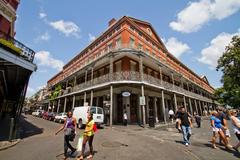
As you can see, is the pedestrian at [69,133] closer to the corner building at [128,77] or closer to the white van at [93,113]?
the white van at [93,113]

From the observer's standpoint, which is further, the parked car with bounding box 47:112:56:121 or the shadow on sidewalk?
the parked car with bounding box 47:112:56:121

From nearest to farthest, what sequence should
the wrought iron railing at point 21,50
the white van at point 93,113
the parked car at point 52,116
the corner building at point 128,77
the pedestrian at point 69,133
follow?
the pedestrian at point 69,133 < the wrought iron railing at point 21,50 < the white van at point 93,113 < the corner building at point 128,77 < the parked car at point 52,116

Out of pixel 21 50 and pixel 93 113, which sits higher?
pixel 21 50

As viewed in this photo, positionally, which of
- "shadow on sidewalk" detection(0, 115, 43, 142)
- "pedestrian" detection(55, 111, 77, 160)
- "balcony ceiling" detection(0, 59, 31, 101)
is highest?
"balcony ceiling" detection(0, 59, 31, 101)

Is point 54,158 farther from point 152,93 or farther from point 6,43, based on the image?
point 152,93

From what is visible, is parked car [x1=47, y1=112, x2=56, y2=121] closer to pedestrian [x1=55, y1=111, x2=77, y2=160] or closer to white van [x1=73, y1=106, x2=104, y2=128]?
white van [x1=73, y1=106, x2=104, y2=128]

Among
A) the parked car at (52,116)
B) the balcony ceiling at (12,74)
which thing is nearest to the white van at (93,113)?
the balcony ceiling at (12,74)

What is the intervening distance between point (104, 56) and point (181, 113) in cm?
1210

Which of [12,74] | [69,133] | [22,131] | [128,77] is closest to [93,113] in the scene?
[128,77]

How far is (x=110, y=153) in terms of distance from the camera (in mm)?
6016

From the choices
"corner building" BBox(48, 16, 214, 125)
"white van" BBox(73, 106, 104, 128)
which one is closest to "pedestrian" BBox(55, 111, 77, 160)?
"white van" BBox(73, 106, 104, 128)

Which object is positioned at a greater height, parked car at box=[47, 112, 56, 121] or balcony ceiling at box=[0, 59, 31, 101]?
balcony ceiling at box=[0, 59, 31, 101]

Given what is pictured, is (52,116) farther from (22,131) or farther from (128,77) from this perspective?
(128,77)

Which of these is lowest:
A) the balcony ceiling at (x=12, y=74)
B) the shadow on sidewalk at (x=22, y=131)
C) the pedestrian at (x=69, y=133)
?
the shadow on sidewalk at (x=22, y=131)
